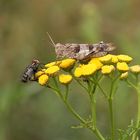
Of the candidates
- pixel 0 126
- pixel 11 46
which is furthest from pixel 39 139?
pixel 11 46

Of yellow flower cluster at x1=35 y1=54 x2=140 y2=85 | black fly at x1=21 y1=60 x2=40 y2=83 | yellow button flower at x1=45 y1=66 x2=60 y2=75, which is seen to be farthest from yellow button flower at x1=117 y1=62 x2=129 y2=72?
black fly at x1=21 y1=60 x2=40 y2=83

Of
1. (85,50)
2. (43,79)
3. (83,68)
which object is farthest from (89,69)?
(43,79)

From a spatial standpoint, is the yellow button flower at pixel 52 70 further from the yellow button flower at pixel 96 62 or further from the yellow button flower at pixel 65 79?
the yellow button flower at pixel 96 62

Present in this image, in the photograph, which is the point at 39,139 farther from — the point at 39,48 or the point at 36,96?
the point at 39,48

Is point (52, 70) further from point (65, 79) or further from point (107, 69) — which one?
point (107, 69)

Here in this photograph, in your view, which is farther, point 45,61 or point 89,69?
point 45,61

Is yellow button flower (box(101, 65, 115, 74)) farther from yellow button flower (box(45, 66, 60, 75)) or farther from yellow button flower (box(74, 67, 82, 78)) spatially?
yellow button flower (box(45, 66, 60, 75))
